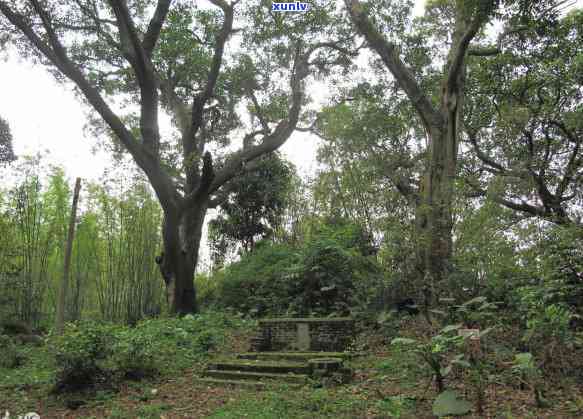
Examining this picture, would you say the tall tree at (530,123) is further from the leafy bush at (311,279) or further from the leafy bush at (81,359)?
the leafy bush at (81,359)

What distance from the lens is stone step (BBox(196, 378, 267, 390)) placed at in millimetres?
5659

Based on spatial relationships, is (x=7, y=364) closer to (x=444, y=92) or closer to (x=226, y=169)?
(x=226, y=169)

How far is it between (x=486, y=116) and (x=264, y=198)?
6191mm

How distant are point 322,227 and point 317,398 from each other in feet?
20.7

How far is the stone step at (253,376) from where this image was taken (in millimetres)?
5656

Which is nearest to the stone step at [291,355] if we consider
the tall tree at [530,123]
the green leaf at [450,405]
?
the green leaf at [450,405]

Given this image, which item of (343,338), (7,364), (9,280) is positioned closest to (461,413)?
(343,338)

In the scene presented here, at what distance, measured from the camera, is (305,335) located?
24.6 ft

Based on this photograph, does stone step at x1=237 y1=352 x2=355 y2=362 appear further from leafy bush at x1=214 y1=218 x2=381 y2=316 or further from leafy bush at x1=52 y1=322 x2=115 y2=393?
leafy bush at x1=52 y1=322 x2=115 y2=393

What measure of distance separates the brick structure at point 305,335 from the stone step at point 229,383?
5.39ft

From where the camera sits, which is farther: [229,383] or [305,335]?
[305,335]

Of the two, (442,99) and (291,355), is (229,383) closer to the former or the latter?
(291,355)

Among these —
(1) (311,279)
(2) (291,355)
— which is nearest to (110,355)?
(2) (291,355)

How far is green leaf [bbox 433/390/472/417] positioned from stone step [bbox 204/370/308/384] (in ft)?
6.38
